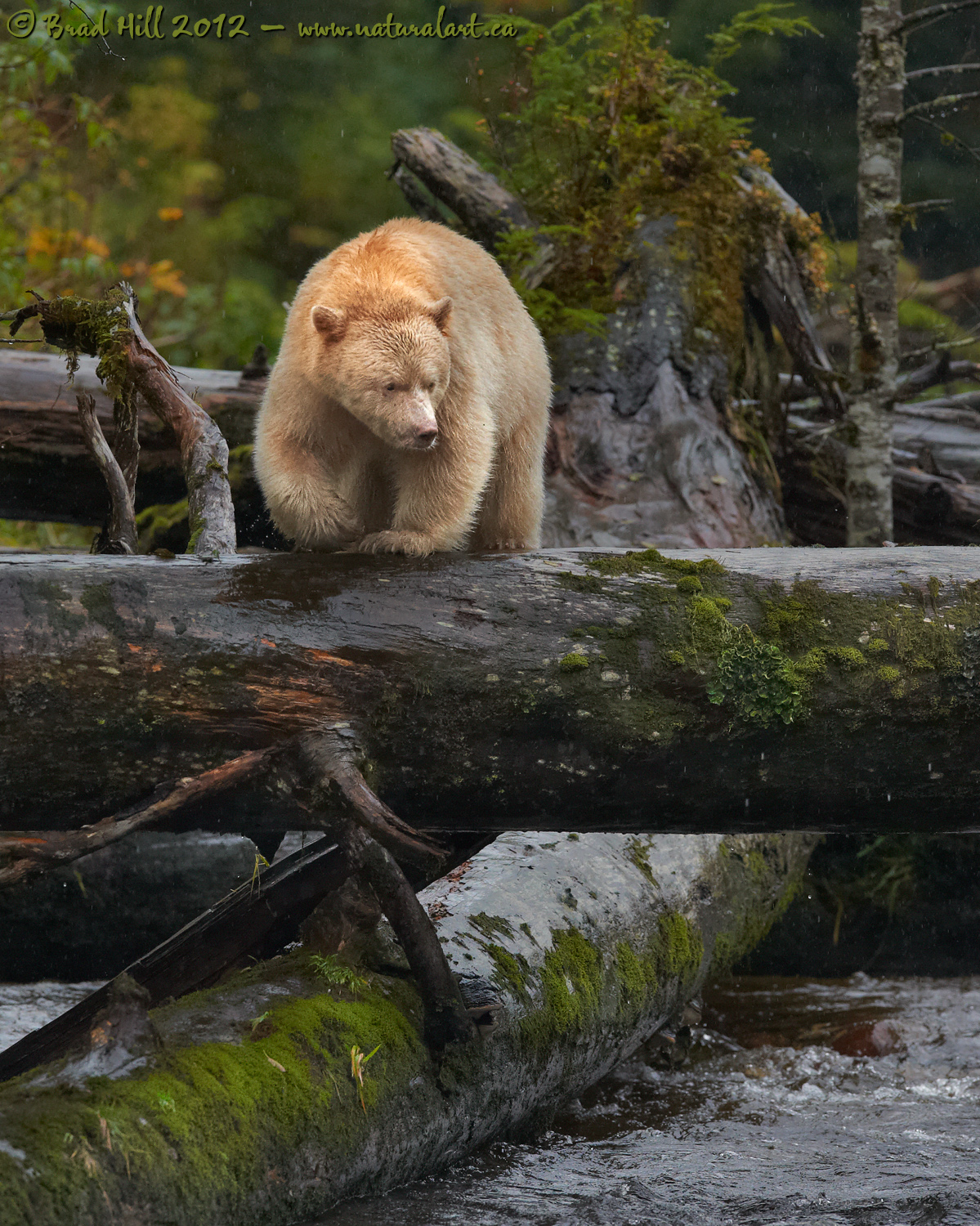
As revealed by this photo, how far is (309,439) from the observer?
11.8 feet

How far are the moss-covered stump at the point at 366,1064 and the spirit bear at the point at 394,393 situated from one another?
1.19 m

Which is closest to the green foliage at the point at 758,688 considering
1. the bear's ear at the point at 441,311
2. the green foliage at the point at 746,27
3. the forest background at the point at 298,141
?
the bear's ear at the point at 441,311

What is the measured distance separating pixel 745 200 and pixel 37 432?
15.5ft

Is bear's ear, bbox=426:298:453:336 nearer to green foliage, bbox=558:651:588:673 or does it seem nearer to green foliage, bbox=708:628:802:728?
green foliage, bbox=558:651:588:673

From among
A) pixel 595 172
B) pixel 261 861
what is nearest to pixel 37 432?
A: pixel 595 172

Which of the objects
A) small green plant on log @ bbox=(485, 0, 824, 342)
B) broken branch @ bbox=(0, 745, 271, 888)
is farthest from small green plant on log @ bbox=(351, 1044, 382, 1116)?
small green plant on log @ bbox=(485, 0, 824, 342)

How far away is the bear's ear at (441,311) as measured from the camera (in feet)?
11.1

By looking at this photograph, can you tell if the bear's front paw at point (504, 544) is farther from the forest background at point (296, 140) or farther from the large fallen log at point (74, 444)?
the forest background at point (296, 140)

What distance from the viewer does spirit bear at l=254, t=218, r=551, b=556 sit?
11.0 feet

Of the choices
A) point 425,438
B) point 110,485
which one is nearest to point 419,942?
point 425,438

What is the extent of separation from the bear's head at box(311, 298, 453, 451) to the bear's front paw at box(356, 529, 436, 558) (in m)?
0.27

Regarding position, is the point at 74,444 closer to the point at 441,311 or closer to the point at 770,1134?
the point at 441,311

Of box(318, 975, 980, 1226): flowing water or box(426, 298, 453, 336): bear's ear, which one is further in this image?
box(426, 298, 453, 336): bear's ear

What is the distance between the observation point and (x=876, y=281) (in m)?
6.69
